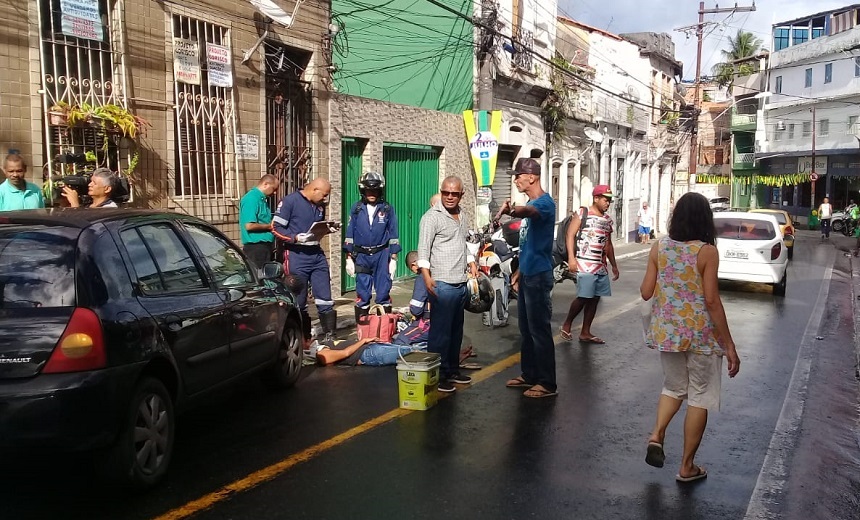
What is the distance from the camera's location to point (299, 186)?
40.2ft

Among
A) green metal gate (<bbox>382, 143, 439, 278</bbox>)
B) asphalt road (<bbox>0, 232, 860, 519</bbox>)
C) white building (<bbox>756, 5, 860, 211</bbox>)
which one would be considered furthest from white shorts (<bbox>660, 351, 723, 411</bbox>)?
white building (<bbox>756, 5, 860, 211</bbox>)

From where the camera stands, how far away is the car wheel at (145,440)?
412cm

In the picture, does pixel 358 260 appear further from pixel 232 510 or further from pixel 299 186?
pixel 232 510

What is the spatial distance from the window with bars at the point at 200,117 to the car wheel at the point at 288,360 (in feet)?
11.9

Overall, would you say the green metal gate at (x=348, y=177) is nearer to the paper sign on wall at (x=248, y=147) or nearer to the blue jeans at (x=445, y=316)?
the paper sign on wall at (x=248, y=147)

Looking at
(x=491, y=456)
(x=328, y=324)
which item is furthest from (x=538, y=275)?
(x=328, y=324)

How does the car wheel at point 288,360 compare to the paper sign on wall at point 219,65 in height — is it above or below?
below

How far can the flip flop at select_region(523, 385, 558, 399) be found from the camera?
6.56 meters

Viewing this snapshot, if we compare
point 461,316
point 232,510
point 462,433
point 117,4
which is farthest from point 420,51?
point 232,510

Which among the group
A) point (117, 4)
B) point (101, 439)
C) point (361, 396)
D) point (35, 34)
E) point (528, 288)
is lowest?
point (361, 396)

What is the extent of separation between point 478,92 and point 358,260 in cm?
970

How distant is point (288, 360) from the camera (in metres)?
6.78

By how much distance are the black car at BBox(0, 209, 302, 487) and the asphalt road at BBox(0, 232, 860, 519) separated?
0.85ft

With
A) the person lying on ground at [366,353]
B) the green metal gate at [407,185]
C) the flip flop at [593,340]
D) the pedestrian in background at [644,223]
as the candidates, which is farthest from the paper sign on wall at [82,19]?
the pedestrian in background at [644,223]
